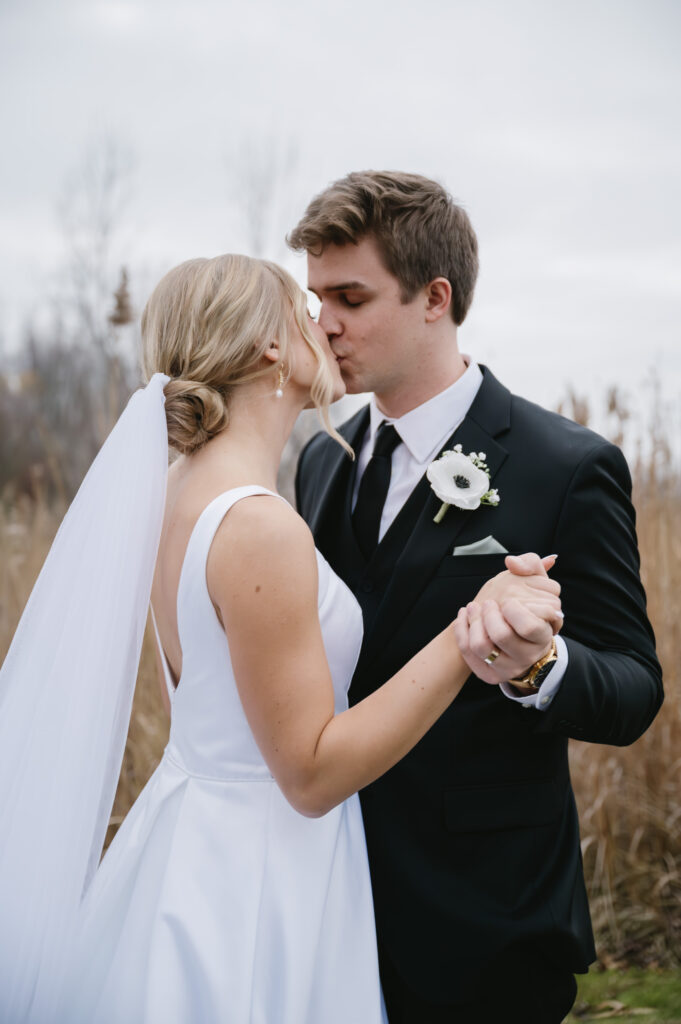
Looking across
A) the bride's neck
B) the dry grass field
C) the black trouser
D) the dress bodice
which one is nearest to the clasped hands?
the dress bodice

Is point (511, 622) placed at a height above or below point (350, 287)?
below

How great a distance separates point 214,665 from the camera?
195cm

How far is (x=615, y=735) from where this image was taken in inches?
87.2

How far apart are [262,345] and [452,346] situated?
3.31 ft

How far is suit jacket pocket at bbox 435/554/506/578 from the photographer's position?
7.47ft

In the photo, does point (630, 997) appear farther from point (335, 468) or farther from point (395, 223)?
point (395, 223)

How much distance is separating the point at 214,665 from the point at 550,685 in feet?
2.73

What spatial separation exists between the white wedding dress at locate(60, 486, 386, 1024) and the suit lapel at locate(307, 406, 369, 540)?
656mm

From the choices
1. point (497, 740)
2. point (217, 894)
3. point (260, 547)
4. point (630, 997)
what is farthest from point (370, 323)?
point (630, 997)

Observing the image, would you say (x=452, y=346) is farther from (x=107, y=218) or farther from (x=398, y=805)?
(x=107, y=218)

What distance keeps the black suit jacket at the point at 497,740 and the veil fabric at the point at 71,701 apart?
707 millimetres

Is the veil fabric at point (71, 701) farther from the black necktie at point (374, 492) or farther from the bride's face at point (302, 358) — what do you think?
the black necktie at point (374, 492)

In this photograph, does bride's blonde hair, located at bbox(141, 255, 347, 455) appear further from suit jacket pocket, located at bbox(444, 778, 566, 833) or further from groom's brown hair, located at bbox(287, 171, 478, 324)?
suit jacket pocket, located at bbox(444, 778, 566, 833)

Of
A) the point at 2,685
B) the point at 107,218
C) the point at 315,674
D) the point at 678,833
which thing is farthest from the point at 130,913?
the point at 107,218
